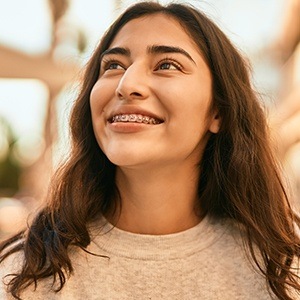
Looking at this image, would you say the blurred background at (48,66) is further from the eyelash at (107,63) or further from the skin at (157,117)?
the eyelash at (107,63)

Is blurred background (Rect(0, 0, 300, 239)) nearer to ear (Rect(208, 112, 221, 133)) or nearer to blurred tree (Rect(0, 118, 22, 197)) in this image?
blurred tree (Rect(0, 118, 22, 197))

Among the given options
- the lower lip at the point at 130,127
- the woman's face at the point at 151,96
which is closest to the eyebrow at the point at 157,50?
the woman's face at the point at 151,96

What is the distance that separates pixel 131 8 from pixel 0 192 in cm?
546

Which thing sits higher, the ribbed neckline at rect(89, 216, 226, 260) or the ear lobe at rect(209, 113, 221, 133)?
the ear lobe at rect(209, 113, 221, 133)

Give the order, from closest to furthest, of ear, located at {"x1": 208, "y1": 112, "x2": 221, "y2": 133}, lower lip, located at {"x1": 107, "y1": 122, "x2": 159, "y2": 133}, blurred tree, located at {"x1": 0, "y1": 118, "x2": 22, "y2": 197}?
lower lip, located at {"x1": 107, "y1": 122, "x2": 159, "y2": 133} → ear, located at {"x1": 208, "y1": 112, "x2": 221, "y2": 133} → blurred tree, located at {"x1": 0, "y1": 118, "x2": 22, "y2": 197}

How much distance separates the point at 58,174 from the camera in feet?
5.84

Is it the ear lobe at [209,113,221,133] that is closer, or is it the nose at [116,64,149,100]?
the nose at [116,64,149,100]

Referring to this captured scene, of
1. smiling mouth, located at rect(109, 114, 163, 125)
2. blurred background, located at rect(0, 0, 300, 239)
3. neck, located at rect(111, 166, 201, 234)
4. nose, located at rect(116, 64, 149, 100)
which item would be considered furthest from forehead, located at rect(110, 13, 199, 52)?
blurred background, located at rect(0, 0, 300, 239)

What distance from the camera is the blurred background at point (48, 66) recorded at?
15.7ft

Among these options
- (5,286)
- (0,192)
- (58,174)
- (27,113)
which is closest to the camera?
(5,286)

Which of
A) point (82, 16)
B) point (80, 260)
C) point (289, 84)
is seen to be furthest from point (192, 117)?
point (289, 84)

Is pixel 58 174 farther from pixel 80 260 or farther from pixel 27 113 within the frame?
pixel 27 113

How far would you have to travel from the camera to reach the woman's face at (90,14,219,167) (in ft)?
5.12

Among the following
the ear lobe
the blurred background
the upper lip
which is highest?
the upper lip
